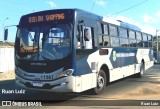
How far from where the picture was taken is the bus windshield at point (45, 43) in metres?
10.7

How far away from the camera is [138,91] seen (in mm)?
13469

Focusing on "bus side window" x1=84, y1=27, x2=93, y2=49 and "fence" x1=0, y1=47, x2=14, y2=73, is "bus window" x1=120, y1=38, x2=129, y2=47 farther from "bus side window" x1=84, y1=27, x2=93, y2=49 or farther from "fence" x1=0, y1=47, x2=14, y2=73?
"fence" x1=0, y1=47, x2=14, y2=73

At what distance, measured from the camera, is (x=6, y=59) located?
2380 cm

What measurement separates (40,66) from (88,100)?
207 cm

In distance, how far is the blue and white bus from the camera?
10641mm

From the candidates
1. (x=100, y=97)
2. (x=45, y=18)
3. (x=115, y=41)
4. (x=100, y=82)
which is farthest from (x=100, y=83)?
(x=45, y=18)

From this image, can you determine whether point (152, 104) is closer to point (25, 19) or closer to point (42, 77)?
point (42, 77)

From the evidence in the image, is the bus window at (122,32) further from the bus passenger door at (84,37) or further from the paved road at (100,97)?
the bus passenger door at (84,37)

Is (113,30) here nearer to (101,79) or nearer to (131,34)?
(101,79)

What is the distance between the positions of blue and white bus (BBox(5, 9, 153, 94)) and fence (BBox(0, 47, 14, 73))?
39.5 feet

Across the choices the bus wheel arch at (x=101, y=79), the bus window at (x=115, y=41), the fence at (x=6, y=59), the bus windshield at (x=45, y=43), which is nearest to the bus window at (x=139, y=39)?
the bus window at (x=115, y=41)

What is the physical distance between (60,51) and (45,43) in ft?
2.00

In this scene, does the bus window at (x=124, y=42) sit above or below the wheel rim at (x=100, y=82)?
above

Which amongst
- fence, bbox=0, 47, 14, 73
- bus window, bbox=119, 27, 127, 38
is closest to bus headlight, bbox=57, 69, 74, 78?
bus window, bbox=119, 27, 127, 38
